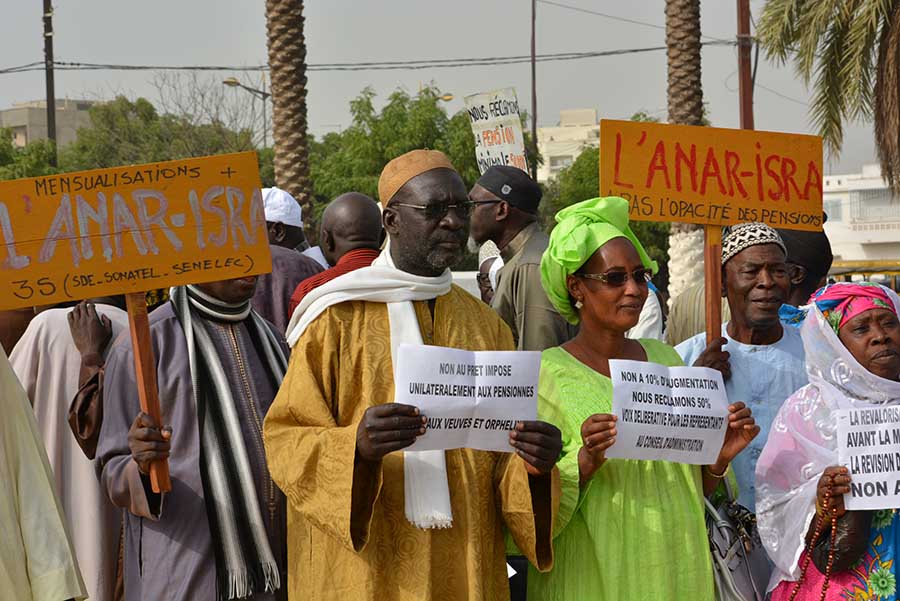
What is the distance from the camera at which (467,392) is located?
362cm

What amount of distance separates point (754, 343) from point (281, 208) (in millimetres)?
3810

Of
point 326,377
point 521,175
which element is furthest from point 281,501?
point 521,175

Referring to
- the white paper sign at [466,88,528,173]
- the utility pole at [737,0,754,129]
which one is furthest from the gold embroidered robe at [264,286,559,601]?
the utility pole at [737,0,754,129]

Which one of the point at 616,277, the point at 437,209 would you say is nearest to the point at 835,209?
the point at 616,277

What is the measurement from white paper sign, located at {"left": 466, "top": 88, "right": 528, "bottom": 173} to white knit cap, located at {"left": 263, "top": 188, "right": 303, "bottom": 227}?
3053 mm

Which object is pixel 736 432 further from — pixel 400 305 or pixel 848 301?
pixel 400 305

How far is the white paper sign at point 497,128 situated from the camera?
11008 millimetres

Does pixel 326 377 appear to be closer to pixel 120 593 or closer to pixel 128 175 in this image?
pixel 128 175

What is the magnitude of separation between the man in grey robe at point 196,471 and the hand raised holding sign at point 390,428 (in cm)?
82

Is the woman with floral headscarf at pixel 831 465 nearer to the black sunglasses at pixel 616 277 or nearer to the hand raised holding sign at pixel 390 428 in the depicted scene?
the black sunglasses at pixel 616 277

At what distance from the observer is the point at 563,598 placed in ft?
13.2

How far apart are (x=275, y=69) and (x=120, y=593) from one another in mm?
12840

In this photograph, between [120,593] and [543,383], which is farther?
[120,593]

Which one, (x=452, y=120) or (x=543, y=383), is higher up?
(x=452, y=120)
